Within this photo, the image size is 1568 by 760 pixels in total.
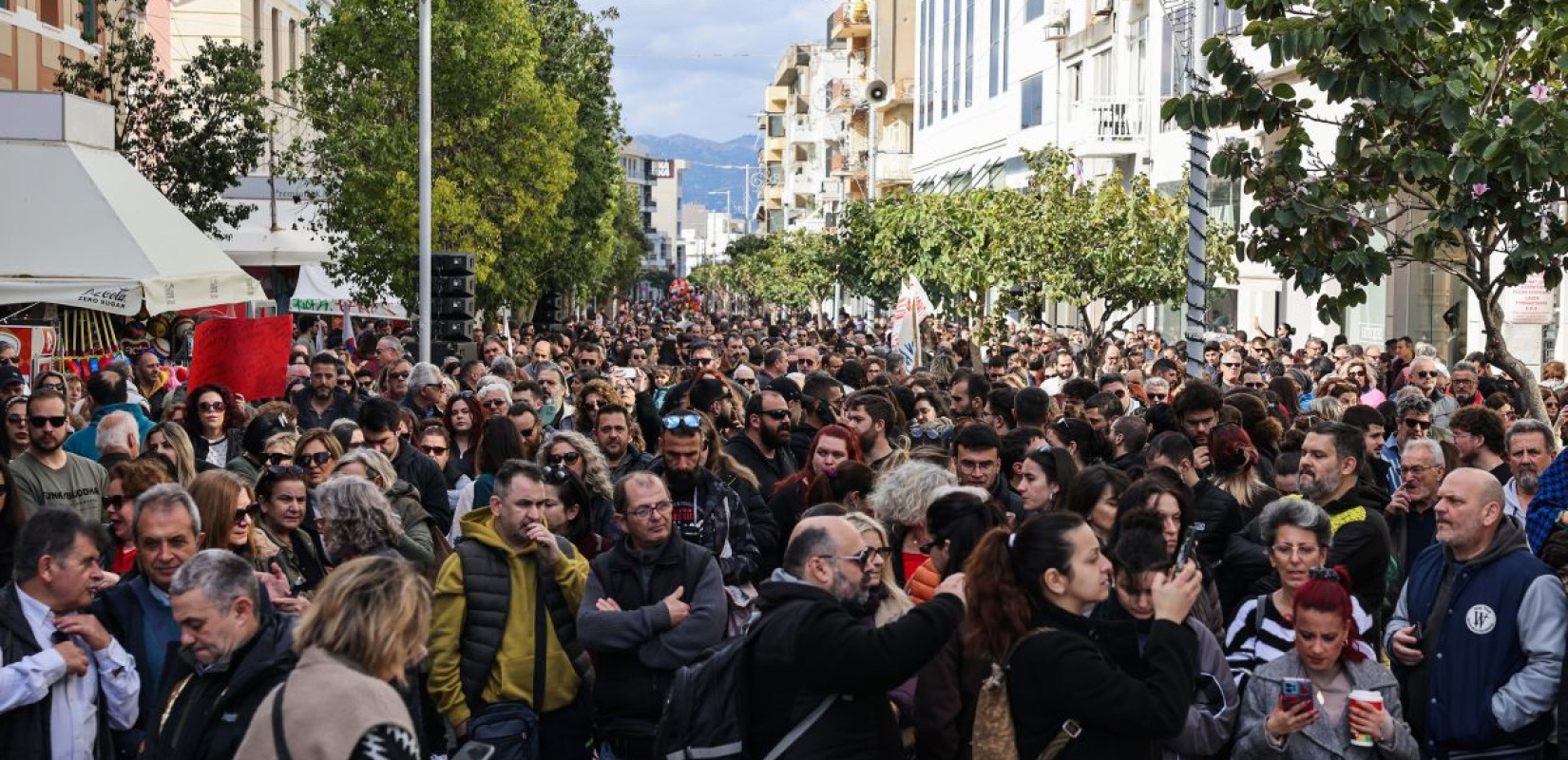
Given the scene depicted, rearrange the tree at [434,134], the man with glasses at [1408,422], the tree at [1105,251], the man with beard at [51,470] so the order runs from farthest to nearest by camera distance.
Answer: the tree at [434,134]
the tree at [1105,251]
the man with glasses at [1408,422]
the man with beard at [51,470]

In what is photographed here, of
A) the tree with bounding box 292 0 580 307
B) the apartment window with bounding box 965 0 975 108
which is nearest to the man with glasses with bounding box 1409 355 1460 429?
the tree with bounding box 292 0 580 307

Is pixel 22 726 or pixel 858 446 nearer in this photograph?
pixel 22 726

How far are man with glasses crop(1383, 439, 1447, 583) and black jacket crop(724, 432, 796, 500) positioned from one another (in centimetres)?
352

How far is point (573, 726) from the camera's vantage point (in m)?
7.67

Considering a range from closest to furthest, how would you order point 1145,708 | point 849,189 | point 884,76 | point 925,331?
point 1145,708, point 925,331, point 884,76, point 849,189

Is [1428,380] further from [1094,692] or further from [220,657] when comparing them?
[220,657]

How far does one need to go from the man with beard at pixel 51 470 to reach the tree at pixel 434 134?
19.9 metres

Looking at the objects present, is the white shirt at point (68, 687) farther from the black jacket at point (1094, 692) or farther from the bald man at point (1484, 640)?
the bald man at point (1484, 640)

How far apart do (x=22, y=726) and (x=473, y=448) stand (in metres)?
6.56

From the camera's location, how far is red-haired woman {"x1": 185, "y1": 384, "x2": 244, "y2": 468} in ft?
41.3

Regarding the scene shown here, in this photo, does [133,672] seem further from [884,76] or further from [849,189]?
[849,189]

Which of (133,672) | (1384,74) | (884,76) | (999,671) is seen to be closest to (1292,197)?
(1384,74)

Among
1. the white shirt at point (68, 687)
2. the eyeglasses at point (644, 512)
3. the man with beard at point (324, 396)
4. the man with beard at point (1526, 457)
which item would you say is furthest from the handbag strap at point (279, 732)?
the man with beard at point (324, 396)

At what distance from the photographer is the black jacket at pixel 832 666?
5668 millimetres
